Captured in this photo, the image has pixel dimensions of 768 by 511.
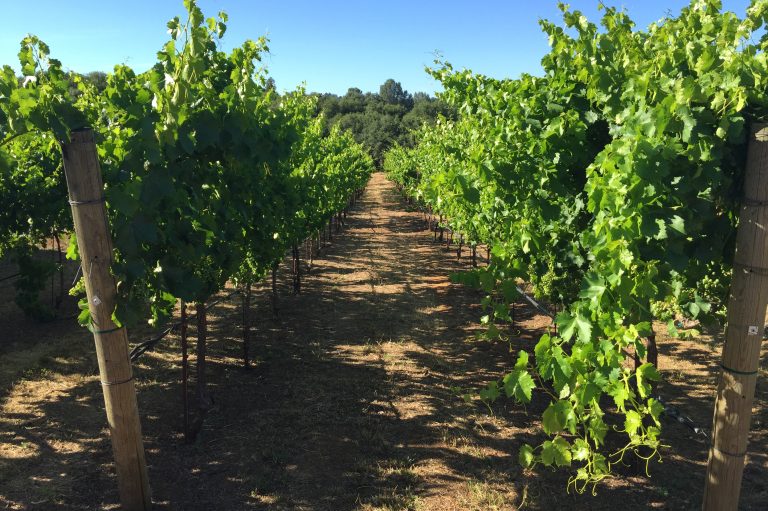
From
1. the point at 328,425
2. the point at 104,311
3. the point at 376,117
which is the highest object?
the point at 376,117

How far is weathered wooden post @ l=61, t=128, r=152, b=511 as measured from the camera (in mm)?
3062

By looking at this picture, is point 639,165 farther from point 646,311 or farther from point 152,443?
point 152,443

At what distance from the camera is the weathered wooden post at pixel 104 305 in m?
3.06

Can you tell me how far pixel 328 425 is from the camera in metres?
5.41

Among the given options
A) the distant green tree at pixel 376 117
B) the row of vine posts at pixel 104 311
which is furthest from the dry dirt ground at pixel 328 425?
the distant green tree at pixel 376 117

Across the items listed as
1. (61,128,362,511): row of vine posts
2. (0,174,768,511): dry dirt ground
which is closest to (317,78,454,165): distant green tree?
(0,174,768,511): dry dirt ground

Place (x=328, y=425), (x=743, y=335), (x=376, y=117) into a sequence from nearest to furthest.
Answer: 1. (x=743, y=335)
2. (x=328, y=425)
3. (x=376, y=117)

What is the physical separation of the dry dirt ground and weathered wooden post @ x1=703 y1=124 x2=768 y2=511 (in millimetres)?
1712

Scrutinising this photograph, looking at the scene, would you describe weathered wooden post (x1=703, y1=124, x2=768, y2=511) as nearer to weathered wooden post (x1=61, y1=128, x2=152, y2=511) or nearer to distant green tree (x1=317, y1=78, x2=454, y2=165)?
weathered wooden post (x1=61, y1=128, x2=152, y2=511)

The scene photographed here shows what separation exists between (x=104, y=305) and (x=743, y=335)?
3.66 meters

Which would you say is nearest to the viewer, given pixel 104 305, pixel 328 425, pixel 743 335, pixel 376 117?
pixel 743 335

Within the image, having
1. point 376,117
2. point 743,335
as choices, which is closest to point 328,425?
point 743,335

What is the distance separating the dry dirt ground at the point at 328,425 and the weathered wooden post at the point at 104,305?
0.88 m

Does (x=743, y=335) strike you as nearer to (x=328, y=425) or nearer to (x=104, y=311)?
(x=104, y=311)
